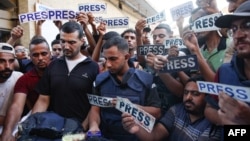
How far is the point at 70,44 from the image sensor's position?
2.95m

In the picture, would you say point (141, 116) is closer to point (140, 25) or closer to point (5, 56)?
point (140, 25)

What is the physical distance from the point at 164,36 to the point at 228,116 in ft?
7.12

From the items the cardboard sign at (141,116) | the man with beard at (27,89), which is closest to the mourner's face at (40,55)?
the man with beard at (27,89)

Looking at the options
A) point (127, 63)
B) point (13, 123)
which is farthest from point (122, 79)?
point (13, 123)

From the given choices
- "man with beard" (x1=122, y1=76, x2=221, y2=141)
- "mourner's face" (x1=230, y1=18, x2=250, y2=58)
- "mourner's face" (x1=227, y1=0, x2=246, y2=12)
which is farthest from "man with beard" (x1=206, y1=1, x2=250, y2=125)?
"mourner's face" (x1=227, y1=0, x2=246, y2=12)

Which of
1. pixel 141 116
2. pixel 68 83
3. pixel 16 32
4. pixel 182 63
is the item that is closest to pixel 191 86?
pixel 182 63

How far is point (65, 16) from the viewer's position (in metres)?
3.59

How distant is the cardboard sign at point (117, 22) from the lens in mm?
3852

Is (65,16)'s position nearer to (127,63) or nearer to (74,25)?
(74,25)

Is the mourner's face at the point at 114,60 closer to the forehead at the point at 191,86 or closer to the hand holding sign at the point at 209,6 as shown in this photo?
the forehead at the point at 191,86

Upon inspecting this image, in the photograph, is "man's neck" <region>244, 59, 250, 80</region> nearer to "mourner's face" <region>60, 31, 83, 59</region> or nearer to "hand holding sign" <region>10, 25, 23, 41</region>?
"mourner's face" <region>60, 31, 83, 59</region>

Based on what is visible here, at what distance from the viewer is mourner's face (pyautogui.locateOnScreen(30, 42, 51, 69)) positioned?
3119mm

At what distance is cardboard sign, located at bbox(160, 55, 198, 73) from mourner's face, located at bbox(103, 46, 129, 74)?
17.1 inches

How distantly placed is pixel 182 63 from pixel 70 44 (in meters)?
1.19
